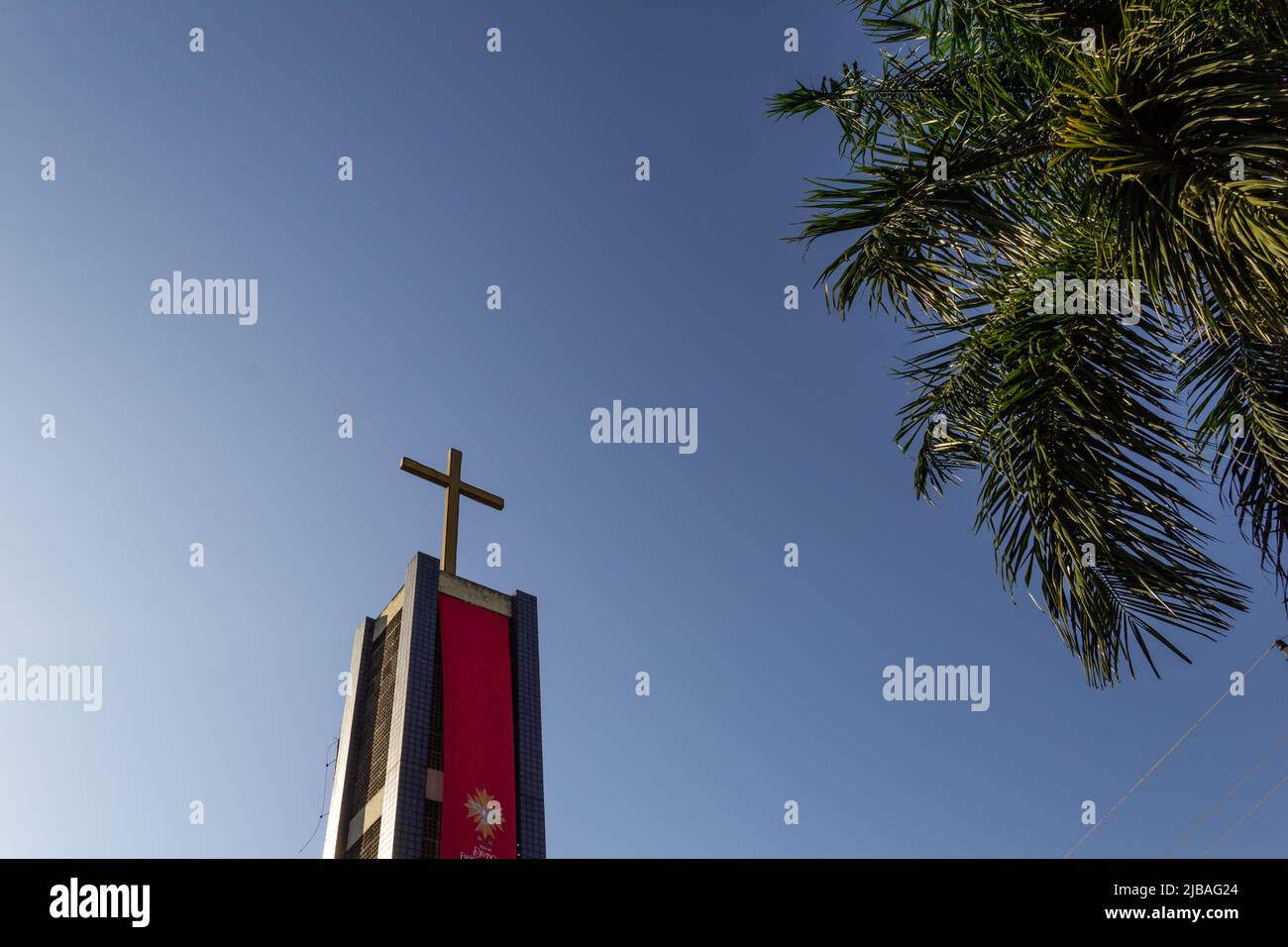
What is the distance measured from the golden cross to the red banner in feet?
4.47

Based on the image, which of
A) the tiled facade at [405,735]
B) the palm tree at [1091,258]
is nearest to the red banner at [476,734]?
the tiled facade at [405,735]

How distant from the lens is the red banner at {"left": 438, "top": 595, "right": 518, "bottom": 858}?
1859 cm

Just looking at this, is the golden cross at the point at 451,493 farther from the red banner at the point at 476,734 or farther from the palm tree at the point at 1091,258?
the palm tree at the point at 1091,258

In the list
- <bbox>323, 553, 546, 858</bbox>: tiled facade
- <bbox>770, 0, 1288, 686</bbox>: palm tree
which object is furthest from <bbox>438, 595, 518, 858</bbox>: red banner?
<bbox>770, 0, 1288, 686</bbox>: palm tree

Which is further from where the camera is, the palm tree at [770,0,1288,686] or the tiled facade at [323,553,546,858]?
the tiled facade at [323,553,546,858]

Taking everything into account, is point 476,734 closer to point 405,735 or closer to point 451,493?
point 405,735

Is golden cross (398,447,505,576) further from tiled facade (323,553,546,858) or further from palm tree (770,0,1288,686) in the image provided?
palm tree (770,0,1288,686)

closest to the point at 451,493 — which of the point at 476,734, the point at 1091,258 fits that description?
the point at 476,734
